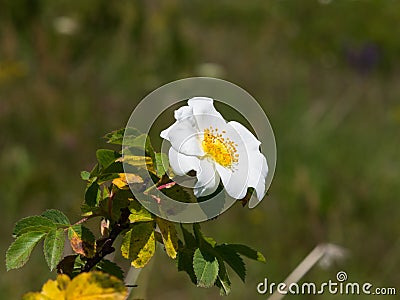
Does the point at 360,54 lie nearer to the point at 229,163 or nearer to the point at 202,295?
the point at 202,295

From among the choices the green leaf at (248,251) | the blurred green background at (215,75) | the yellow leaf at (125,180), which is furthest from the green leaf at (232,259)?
the blurred green background at (215,75)

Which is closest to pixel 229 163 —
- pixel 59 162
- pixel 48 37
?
pixel 59 162

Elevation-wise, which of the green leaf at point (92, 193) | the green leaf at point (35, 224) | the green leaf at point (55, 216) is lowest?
the green leaf at point (35, 224)

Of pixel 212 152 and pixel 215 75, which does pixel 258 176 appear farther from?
pixel 215 75

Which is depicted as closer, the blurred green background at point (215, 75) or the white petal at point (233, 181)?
the white petal at point (233, 181)

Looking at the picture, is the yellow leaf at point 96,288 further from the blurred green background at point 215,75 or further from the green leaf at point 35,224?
the blurred green background at point 215,75

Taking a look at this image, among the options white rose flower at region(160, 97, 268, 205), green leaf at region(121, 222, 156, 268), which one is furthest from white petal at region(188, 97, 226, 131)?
green leaf at region(121, 222, 156, 268)

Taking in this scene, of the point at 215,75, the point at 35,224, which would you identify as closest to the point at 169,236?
the point at 35,224
